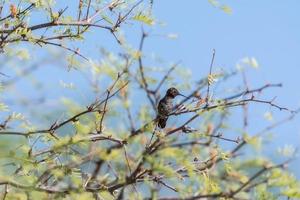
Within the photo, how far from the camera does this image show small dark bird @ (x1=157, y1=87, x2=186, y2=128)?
4125mm

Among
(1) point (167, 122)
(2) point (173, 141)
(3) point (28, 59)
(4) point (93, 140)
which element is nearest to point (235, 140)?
(1) point (167, 122)

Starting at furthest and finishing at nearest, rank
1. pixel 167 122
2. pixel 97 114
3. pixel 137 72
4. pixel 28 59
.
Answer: pixel 28 59, pixel 97 114, pixel 167 122, pixel 137 72

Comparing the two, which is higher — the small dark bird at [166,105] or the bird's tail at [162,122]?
the small dark bird at [166,105]

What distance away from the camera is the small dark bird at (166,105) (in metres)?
4.12

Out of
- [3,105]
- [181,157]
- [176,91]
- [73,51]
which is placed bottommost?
[181,157]

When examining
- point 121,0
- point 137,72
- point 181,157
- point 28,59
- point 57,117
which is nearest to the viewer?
point 181,157

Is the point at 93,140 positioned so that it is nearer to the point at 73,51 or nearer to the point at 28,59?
the point at 73,51

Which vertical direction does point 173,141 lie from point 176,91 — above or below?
below

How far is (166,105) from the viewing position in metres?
4.28

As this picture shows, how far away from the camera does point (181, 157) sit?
3010 mm

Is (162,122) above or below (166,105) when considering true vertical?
below

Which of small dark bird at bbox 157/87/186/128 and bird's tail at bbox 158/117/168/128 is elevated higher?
small dark bird at bbox 157/87/186/128

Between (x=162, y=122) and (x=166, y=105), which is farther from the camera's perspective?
(x=166, y=105)

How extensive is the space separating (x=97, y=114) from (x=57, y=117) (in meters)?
0.56
